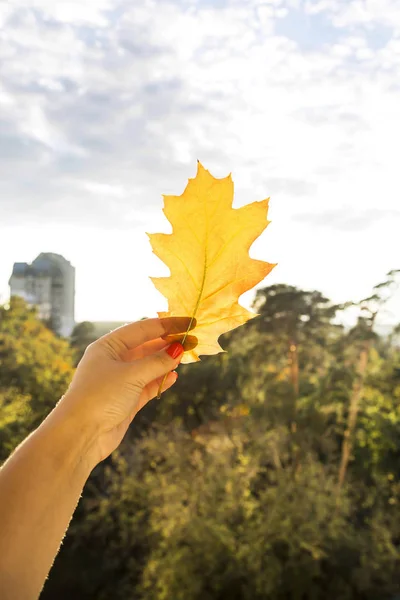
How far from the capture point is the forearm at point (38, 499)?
532mm

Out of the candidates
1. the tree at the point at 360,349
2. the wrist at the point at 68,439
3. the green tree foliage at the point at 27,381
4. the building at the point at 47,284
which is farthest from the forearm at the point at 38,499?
the building at the point at 47,284

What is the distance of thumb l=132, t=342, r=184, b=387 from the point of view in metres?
0.66

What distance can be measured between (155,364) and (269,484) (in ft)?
27.3

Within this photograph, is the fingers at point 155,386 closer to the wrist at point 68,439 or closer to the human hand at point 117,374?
the human hand at point 117,374

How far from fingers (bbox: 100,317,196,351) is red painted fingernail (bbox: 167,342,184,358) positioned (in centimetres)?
1

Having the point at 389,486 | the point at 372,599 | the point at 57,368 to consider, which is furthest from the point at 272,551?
the point at 57,368

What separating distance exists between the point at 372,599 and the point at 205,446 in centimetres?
277

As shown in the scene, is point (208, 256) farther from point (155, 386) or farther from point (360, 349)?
point (360, 349)

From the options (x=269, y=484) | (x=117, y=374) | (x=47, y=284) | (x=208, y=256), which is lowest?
(x=269, y=484)

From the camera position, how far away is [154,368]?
66 cm

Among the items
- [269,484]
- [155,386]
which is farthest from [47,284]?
[155,386]

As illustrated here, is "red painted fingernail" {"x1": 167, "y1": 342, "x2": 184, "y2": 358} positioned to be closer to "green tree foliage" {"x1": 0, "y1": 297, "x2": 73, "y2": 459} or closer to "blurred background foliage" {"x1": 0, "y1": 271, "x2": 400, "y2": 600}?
"blurred background foliage" {"x1": 0, "y1": 271, "x2": 400, "y2": 600}

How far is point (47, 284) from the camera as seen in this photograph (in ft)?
93.7

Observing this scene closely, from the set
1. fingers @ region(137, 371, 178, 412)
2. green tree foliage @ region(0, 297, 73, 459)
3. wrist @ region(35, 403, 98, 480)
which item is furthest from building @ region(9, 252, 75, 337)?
wrist @ region(35, 403, 98, 480)
